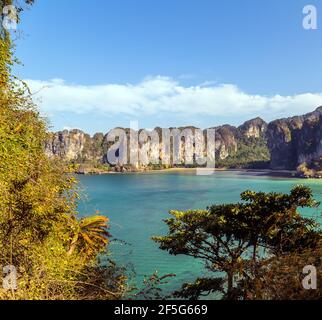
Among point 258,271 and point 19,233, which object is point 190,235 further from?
point 258,271

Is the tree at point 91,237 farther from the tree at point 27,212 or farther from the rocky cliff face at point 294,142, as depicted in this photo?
the rocky cliff face at point 294,142

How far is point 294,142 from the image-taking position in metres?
170

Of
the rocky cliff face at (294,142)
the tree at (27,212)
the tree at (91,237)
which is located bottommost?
the tree at (91,237)

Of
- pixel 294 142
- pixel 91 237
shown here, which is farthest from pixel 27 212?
pixel 294 142

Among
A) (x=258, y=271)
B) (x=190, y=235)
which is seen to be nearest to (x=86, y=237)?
(x=190, y=235)

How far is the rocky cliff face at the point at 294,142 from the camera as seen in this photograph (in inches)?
6058

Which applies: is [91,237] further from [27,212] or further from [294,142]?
[294,142]

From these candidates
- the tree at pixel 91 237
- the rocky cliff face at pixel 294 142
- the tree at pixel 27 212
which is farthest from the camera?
the rocky cliff face at pixel 294 142

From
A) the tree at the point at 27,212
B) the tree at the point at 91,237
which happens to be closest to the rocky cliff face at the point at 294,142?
the tree at the point at 91,237

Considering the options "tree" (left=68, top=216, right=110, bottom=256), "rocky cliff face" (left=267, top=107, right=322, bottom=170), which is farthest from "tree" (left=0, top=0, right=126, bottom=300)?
"rocky cliff face" (left=267, top=107, right=322, bottom=170)

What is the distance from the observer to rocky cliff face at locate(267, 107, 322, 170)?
6058 inches

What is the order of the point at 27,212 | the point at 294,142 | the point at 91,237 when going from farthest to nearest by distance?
the point at 294,142
the point at 91,237
the point at 27,212

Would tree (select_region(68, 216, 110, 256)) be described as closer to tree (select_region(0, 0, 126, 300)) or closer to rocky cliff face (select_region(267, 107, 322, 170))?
tree (select_region(0, 0, 126, 300))
